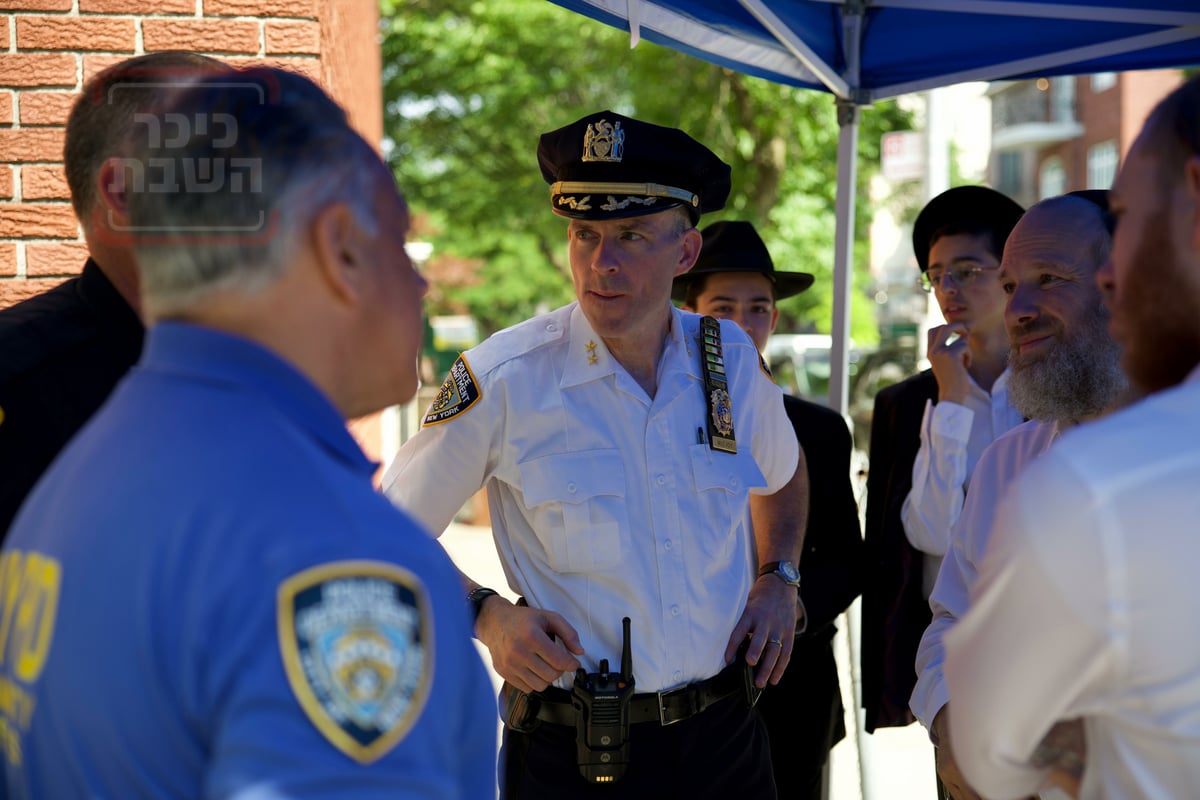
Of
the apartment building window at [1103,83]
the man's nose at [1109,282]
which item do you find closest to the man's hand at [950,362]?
the man's nose at [1109,282]

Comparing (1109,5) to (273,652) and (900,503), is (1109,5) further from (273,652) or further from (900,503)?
(273,652)

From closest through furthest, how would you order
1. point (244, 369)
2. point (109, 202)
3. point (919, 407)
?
point (244, 369) → point (109, 202) → point (919, 407)

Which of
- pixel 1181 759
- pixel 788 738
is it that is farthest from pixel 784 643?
pixel 1181 759

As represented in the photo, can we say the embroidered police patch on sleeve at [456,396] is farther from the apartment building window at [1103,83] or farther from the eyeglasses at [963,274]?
the apartment building window at [1103,83]

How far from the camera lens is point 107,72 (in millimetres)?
1659

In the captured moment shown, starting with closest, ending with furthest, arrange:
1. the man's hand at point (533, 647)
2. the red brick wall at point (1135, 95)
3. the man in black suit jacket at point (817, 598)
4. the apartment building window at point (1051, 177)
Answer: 1. the man's hand at point (533, 647)
2. the man in black suit jacket at point (817, 598)
3. the red brick wall at point (1135, 95)
4. the apartment building window at point (1051, 177)

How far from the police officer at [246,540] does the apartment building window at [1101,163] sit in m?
32.7

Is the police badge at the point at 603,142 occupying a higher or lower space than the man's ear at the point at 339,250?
higher

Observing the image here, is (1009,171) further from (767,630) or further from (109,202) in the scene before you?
(109,202)

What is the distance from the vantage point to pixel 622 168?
269 cm

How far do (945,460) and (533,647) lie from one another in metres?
1.45

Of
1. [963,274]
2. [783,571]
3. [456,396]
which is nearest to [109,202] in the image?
[456,396]

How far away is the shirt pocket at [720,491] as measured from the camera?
103 inches

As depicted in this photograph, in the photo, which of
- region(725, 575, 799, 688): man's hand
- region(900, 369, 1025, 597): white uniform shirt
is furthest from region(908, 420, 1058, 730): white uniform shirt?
region(900, 369, 1025, 597): white uniform shirt
